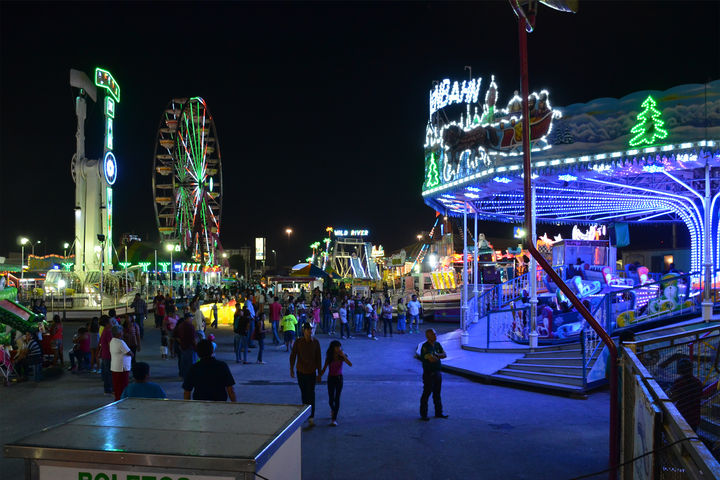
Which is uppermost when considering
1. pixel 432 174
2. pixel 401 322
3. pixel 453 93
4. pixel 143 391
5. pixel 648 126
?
pixel 453 93

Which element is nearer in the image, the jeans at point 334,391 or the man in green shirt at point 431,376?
the jeans at point 334,391

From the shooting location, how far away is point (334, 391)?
25.3ft

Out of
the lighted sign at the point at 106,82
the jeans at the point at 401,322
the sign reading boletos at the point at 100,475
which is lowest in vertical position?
the jeans at the point at 401,322

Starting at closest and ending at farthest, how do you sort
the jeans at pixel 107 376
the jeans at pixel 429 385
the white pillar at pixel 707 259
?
1. the jeans at pixel 429 385
2. the jeans at pixel 107 376
3. the white pillar at pixel 707 259

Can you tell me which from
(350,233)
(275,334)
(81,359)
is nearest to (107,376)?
(81,359)

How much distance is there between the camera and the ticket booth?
2328 millimetres

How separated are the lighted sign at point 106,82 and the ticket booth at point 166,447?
116ft

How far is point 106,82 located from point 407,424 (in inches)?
1318

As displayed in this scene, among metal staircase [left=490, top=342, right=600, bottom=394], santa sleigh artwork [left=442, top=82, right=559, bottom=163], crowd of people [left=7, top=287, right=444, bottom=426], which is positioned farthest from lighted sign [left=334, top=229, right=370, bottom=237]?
metal staircase [left=490, top=342, right=600, bottom=394]

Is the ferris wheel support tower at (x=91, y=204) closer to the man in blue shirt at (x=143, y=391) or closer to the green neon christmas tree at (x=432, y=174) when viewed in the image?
the green neon christmas tree at (x=432, y=174)

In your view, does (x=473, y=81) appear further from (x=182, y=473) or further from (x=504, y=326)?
(x=182, y=473)

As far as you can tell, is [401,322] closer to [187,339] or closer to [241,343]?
[241,343]

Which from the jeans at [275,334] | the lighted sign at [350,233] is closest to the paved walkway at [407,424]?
the jeans at [275,334]

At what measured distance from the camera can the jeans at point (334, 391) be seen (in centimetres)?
768
